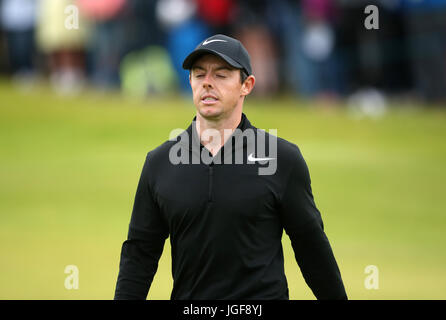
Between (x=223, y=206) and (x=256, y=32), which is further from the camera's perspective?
(x=256, y=32)

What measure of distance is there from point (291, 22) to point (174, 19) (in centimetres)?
232

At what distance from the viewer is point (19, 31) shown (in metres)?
21.8

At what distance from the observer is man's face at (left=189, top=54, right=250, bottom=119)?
4.78m

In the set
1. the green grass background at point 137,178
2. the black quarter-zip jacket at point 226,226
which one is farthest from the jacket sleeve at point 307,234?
the green grass background at point 137,178

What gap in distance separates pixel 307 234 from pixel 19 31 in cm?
1784

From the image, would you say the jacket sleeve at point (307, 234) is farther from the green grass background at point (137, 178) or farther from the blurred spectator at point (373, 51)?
the blurred spectator at point (373, 51)

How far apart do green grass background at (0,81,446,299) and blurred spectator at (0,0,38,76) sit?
112 cm

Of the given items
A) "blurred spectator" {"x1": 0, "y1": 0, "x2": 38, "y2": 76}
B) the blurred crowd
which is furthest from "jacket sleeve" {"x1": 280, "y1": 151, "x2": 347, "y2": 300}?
"blurred spectator" {"x1": 0, "y1": 0, "x2": 38, "y2": 76}

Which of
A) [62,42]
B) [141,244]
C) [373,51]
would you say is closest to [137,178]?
[62,42]

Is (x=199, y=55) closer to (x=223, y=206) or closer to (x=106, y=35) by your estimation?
(x=223, y=206)

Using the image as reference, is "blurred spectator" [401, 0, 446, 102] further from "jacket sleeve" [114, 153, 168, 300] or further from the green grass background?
"jacket sleeve" [114, 153, 168, 300]

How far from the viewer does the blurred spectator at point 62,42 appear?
65.6 ft

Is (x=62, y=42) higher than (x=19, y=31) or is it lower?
lower

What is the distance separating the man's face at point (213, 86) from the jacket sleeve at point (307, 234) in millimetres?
443
